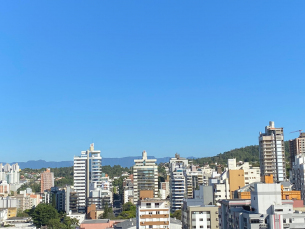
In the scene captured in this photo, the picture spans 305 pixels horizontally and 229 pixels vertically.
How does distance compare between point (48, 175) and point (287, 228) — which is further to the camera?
point (48, 175)

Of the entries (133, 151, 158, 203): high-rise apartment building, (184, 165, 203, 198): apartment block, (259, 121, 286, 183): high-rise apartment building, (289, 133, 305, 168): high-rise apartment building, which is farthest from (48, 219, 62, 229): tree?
(289, 133, 305, 168): high-rise apartment building

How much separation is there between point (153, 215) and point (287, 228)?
10.7 metres

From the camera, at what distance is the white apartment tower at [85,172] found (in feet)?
281

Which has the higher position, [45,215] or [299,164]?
[299,164]

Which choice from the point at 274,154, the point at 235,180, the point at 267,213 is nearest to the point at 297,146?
the point at 274,154

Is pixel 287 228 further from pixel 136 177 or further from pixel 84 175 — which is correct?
pixel 84 175

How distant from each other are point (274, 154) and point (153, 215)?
4125 centimetres

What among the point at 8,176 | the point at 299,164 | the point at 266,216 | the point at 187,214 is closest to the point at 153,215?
the point at 187,214

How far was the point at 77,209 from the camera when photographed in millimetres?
84750

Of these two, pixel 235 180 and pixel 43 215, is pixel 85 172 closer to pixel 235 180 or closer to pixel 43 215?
pixel 43 215

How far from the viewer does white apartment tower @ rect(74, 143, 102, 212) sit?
85.5m

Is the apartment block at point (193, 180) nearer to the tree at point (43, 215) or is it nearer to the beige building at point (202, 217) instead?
the tree at point (43, 215)

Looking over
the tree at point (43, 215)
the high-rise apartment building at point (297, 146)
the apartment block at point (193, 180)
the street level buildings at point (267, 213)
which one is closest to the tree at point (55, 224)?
the tree at point (43, 215)

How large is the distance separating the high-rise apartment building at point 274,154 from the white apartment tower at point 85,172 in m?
Answer: 37.5
